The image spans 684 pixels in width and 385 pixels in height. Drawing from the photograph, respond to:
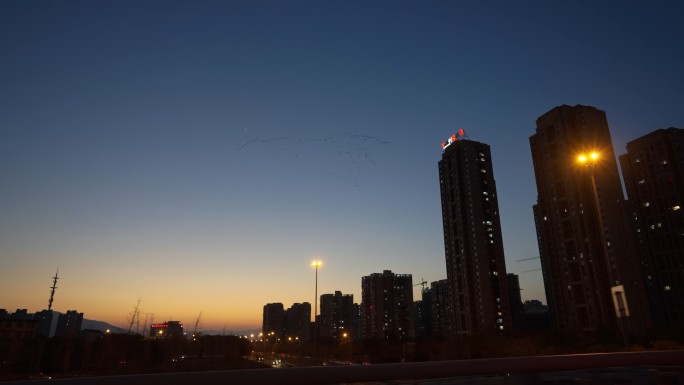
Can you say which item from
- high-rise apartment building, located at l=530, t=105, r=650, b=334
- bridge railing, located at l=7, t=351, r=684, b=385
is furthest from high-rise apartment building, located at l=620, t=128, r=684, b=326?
bridge railing, located at l=7, t=351, r=684, b=385

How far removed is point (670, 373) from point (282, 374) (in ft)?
13.0

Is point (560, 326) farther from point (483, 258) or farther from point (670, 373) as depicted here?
point (670, 373)

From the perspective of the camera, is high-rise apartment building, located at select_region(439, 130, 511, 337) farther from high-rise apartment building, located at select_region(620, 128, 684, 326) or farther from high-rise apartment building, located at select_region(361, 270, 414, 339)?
high-rise apartment building, located at select_region(361, 270, 414, 339)

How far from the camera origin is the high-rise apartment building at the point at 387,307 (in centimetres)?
19325

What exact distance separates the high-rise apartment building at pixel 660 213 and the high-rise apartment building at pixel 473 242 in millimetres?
41652

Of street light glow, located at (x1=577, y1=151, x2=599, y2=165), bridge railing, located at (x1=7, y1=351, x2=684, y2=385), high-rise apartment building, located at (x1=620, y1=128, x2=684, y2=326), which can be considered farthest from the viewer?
high-rise apartment building, located at (x1=620, y1=128, x2=684, y2=326)

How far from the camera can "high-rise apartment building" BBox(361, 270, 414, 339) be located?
7608 inches

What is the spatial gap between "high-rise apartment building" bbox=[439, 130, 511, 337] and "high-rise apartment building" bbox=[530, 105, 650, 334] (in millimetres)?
15331

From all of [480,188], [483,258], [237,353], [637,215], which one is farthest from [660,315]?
[237,353]

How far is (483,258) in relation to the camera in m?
113

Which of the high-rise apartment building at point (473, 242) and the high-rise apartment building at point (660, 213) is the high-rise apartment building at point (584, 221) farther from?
the high-rise apartment building at point (660, 213)

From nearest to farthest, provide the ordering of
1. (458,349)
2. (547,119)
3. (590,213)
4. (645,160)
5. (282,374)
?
(282,374) < (458,349) < (590,213) < (547,119) < (645,160)

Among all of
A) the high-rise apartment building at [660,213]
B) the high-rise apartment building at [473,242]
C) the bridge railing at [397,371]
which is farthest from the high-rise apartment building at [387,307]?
the bridge railing at [397,371]

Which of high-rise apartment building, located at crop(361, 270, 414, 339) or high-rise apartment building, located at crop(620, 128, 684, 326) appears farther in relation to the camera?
high-rise apartment building, located at crop(361, 270, 414, 339)
